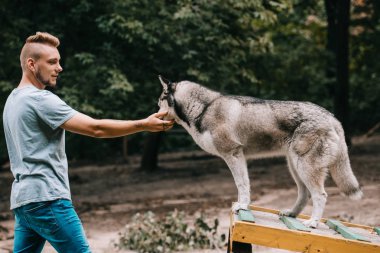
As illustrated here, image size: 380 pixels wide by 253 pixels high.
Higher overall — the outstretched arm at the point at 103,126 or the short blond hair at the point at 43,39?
the short blond hair at the point at 43,39

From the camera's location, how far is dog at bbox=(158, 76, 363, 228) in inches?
218

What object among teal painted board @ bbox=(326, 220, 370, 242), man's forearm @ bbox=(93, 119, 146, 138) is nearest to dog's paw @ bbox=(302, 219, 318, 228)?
teal painted board @ bbox=(326, 220, 370, 242)

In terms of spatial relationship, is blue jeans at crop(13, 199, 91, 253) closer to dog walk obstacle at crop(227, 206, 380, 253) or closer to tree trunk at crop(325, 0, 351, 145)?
dog walk obstacle at crop(227, 206, 380, 253)

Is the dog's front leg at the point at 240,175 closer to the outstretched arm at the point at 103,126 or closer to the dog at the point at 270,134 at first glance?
the dog at the point at 270,134

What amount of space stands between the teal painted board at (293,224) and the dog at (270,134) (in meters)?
0.16

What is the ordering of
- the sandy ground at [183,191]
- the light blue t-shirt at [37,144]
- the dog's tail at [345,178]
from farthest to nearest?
the sandy ground at [183,191]
the dog's tail at [345,178]
the light blue t-shirt at [37,144]

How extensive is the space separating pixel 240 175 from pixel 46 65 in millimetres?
2554

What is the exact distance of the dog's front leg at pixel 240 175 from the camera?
5.74m

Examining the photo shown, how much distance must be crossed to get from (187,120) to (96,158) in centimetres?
2049

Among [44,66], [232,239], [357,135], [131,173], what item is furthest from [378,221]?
[357,135]

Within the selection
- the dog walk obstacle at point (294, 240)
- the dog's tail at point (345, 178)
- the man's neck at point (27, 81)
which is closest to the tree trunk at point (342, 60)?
the dog's tail at point (345, 178)

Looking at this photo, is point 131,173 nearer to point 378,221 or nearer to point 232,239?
point 378,221

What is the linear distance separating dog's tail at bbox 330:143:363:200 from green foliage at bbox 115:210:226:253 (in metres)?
3.89

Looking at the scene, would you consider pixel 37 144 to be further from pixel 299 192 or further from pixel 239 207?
pixel 299 192
